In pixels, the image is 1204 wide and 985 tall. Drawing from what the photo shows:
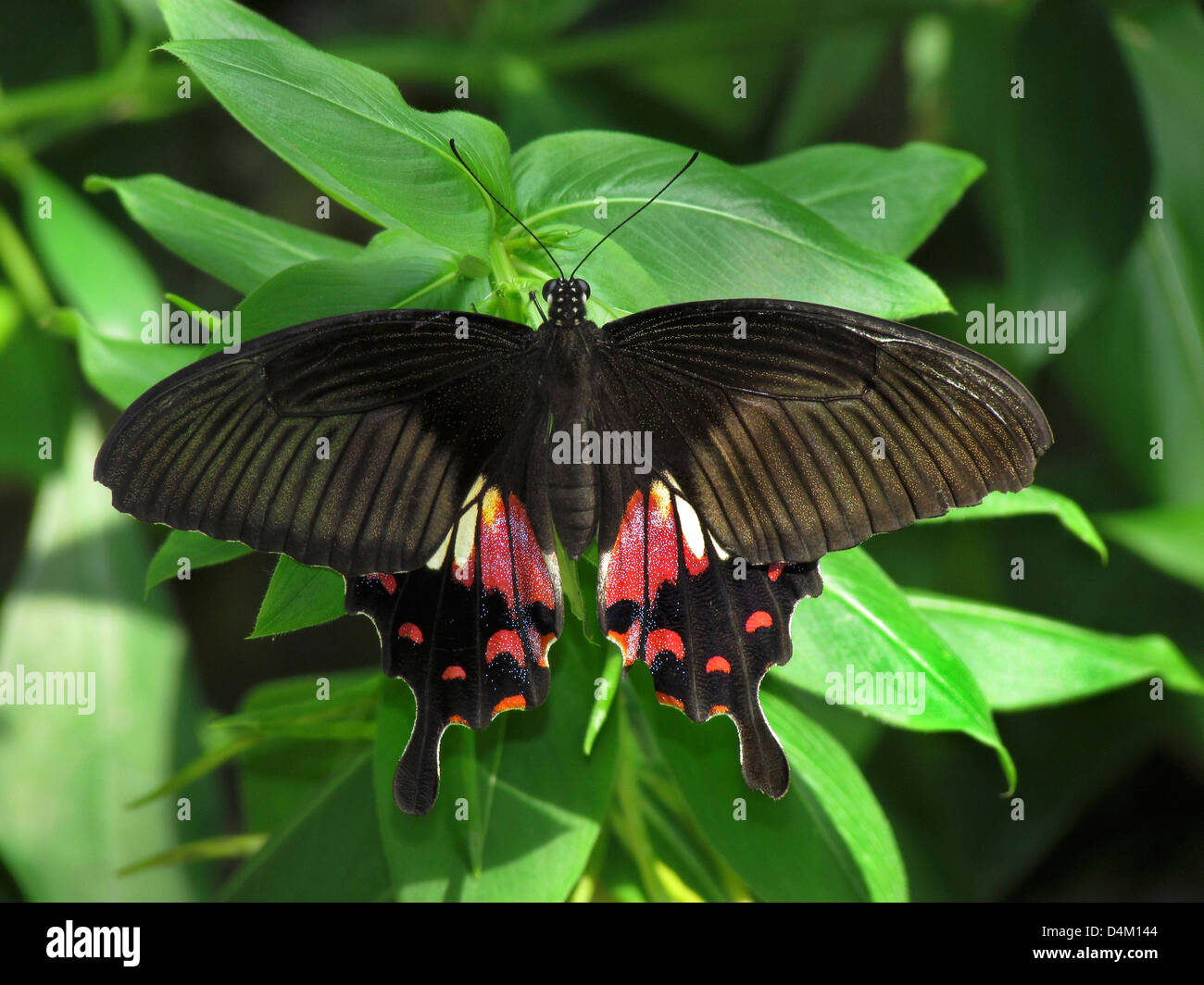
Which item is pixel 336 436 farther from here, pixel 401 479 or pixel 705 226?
pixel 705 226

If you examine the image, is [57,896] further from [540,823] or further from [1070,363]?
[1070,363]

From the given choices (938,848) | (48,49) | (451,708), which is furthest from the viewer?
(48,49)

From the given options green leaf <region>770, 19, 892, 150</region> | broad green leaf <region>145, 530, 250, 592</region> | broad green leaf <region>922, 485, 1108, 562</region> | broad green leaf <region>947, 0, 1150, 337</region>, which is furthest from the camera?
green leaf <region>770, 19, 892, 150</region>

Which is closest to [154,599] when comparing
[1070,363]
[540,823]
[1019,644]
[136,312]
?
[136,312]

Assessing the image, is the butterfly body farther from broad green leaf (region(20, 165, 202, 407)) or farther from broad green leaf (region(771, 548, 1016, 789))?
broad green leaf (region(20, 165, 202, 407))

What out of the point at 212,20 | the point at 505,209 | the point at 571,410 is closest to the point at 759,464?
the point at 571,410

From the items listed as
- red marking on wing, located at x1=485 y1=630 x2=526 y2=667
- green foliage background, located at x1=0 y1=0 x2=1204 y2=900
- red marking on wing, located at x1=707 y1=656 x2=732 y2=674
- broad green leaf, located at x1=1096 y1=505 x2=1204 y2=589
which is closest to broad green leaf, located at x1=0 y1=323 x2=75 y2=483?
green foliage background, located at x1=0 y1=0 x2=1204 y2=900
